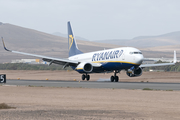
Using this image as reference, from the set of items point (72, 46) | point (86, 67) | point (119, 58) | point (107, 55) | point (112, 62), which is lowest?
point (86, 67)

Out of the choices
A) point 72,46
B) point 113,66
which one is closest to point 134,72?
point 113,66

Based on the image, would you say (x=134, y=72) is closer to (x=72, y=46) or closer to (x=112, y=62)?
(x=112, y=62)

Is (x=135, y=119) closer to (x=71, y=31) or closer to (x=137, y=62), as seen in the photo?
(x=137, y=62)

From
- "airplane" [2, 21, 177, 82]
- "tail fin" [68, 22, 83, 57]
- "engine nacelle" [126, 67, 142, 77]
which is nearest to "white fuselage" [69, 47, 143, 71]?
"airplane" [2, 21, 177, 82]

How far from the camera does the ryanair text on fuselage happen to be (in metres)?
45.5

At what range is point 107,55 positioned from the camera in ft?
156

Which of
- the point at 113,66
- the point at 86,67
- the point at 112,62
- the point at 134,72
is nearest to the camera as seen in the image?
the point at 112,62

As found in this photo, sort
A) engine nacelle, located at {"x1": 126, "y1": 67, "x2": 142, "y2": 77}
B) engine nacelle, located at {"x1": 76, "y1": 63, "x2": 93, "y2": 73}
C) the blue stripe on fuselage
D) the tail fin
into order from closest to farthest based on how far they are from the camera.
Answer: the blue stripe on fuselage, engine nacelle, located at {"x1": 126, "y1": 67, "x2": 142, "y2": 77}, engine nacelle, located at {"x1": 76, "y1": 63, "x2": 93, "y2": 73}, the tail fin

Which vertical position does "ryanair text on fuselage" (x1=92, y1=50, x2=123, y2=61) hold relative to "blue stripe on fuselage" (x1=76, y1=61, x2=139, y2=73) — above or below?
above

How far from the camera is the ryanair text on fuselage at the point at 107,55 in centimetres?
4553

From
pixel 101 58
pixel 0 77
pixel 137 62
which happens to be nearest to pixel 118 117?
pixel 0 77

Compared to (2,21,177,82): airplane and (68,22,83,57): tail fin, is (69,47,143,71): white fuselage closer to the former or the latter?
(2,21,177,82): airplane

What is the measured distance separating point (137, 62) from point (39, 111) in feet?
94.9

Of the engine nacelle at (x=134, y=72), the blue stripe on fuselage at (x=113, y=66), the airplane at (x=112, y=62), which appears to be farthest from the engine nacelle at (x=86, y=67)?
the engine nacelle at (x=134, y=72)
